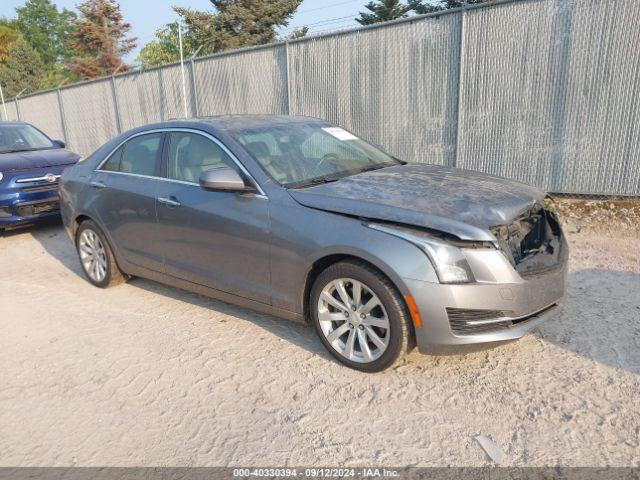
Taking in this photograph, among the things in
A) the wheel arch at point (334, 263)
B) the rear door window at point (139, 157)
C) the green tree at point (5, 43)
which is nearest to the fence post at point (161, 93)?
the rear door window at point (139, 157)

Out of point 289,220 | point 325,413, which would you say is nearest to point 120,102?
point 289,220

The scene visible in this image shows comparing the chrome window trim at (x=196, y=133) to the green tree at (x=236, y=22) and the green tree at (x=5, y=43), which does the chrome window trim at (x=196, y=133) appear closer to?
the green tree at (x=236, y=22)

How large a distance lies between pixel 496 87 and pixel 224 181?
512 centimetres

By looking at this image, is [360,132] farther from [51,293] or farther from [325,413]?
[325,413]

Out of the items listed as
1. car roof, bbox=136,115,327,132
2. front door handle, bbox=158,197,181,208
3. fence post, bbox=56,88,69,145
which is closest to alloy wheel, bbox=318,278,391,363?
front door handle, bbox=158,197,181,208

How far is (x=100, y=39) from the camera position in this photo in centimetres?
4106

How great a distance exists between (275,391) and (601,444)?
A: 1771 mm

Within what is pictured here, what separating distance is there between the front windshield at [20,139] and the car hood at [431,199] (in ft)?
22.3

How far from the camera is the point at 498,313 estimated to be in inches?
115

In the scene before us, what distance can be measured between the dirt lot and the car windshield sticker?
1715mm

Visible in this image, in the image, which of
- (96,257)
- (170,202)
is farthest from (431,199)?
(96,257)

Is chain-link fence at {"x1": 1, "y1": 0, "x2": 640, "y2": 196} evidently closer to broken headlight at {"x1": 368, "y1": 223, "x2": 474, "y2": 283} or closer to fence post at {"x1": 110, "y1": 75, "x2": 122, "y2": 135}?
broken headlight at {"x1": 368, "y1": 223, "x2": 474, "y2": 283}

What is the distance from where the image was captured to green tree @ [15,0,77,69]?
207 ft

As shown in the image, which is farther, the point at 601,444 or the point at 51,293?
the point at 51,293
